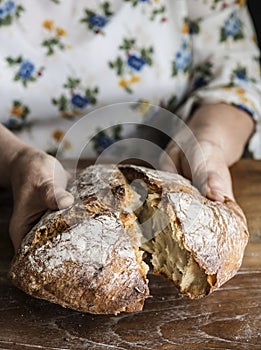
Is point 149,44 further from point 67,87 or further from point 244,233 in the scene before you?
point 244,233

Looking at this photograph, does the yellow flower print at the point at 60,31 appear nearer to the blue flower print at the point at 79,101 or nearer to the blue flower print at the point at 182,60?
the blue flower print at the point at 79,101

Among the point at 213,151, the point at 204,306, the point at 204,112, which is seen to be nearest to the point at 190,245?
the point at 204,306

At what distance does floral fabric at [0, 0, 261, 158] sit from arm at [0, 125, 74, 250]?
243mm

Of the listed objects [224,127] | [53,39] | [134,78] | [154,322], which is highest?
[53,39]

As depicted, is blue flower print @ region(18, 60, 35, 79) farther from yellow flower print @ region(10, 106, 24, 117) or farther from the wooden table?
the wooden table

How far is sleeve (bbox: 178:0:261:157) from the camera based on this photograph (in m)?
1.47

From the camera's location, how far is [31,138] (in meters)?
1.45

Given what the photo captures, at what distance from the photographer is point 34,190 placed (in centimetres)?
109

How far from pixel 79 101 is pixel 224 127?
1.12 ft

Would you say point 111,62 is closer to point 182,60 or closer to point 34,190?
point 182,60

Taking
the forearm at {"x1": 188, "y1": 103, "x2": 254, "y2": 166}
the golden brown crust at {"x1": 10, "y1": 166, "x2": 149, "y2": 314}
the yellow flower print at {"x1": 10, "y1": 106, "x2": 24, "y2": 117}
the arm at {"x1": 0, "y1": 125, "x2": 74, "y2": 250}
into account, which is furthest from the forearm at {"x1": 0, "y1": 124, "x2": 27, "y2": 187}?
the forearm at {"x1": 188, "y1": 103, "x2": 254, "y2": 166}

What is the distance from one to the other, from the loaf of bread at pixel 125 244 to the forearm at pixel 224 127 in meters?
0.30

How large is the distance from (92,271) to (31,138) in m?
0.62

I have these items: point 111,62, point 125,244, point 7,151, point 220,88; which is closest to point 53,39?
point 111,62
